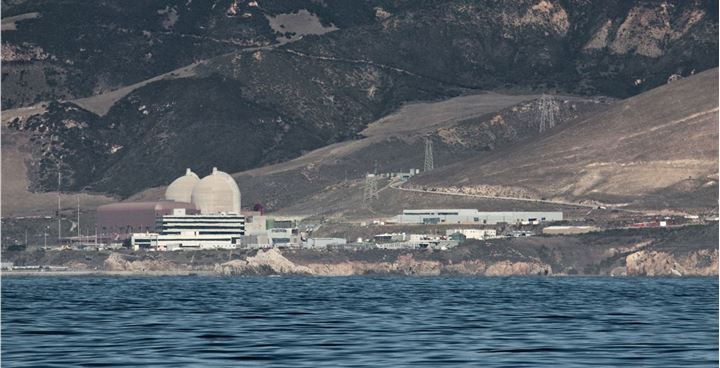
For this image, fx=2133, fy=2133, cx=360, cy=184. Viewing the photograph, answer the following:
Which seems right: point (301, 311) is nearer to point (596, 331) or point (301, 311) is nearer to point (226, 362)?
point (596, 331)

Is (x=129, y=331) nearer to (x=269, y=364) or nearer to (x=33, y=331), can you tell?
(x=33, y=331)

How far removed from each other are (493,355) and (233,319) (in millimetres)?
44124

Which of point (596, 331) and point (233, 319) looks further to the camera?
point (233, 319)

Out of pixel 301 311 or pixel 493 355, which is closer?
pixel 493 355

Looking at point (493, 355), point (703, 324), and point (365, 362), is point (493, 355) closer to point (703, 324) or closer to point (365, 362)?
point (365, 362)

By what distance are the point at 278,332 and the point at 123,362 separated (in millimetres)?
27673

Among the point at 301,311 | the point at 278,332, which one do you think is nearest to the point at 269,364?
the point at 278,332

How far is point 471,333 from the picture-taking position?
143250mm

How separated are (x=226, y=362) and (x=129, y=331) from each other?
28673 mm

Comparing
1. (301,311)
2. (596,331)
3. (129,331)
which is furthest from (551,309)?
(129,331)

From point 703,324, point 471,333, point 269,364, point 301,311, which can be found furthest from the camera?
point 301,311

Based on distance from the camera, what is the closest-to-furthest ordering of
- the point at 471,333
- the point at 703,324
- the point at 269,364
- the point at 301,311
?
1. the point at 269,364
2. the point at 471,333
3. the point at 703,324
4. the point at 301,311

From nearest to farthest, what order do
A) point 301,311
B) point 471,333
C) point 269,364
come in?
point 269,364 → point 471,333 → point 301,311

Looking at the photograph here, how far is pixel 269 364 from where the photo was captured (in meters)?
117
